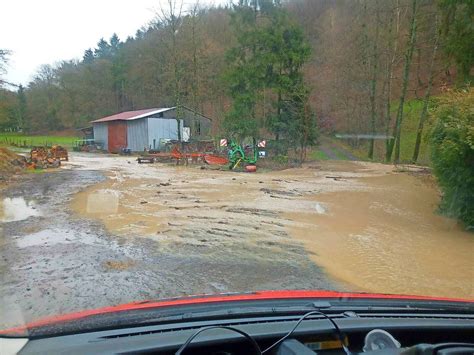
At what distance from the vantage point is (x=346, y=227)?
393 inches

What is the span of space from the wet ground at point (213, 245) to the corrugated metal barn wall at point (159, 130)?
26.1 m

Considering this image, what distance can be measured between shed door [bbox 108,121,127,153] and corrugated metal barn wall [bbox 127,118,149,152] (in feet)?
2.53

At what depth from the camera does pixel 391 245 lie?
27.4 ft

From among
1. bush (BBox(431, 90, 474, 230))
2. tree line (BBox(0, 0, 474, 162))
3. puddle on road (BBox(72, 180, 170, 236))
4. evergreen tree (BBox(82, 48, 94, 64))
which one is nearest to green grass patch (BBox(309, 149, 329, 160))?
tree line (BBox(0, 0, 474, 162))

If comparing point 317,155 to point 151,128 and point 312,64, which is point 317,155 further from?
point 151,128

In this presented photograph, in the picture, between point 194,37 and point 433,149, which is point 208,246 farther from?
point 194,37

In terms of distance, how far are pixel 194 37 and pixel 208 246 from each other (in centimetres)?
3002

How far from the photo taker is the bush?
831 cm

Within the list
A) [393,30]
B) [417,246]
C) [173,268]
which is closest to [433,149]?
[417,246]

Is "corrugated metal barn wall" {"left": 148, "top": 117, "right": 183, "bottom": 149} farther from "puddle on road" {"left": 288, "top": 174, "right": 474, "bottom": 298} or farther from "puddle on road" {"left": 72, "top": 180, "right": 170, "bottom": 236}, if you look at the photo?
"puddle on road" {"left": 288, "top": 174, "right": 474, "bottom": 298}

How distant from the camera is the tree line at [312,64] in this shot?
1121 inches

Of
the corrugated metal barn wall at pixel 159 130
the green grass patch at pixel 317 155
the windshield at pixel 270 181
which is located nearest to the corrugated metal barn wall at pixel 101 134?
the windshield at pixel 270 181

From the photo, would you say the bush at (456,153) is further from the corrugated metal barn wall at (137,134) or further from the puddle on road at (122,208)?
the corrugated metal barn wall at (137,134)

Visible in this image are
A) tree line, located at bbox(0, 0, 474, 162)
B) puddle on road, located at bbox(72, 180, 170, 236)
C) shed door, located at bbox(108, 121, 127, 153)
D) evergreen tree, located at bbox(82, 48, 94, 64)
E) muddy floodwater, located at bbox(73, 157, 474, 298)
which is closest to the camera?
muddy floodwater, located at bbox(73, 157, 474, 298)
